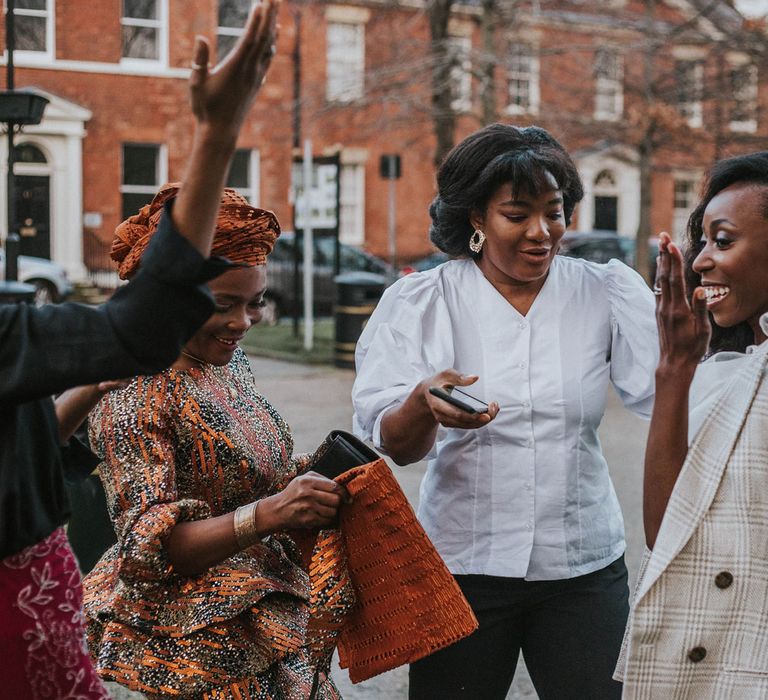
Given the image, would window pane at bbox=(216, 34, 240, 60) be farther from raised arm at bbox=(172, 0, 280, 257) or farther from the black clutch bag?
raised arm at bbox=(172, 0, 280, 257)

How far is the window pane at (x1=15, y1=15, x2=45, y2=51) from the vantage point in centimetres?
2462

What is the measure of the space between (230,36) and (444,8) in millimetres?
8310

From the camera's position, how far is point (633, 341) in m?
2.83

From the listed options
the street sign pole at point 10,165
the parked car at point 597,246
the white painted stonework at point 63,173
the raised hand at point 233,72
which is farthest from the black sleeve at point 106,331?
the white painted stonework at point 63,173

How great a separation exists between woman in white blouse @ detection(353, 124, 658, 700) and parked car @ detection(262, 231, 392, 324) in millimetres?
17524

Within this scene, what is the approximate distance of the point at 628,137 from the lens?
20.5 metres

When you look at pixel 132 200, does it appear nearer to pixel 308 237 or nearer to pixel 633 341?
pixel 308 237

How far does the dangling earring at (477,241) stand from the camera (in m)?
2.97

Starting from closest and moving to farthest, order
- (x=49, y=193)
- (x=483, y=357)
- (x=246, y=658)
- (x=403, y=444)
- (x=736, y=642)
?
1. (x=736, y=642)
2. (x=246, y=658)
3. (x=403, y=444)
4. (x=483, y=357)
5. (x=49, y=193)

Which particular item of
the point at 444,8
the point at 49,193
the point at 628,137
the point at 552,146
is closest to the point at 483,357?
the point at 552,146

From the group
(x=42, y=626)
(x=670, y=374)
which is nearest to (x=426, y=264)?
(x=670, y=374)

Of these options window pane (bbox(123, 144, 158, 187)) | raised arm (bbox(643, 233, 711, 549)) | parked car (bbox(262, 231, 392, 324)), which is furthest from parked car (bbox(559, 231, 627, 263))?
raised arm (bbox(643, 233, 711, 549))

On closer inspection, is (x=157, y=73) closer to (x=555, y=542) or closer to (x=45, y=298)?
(x=45, y=298)

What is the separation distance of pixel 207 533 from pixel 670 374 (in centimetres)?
98
